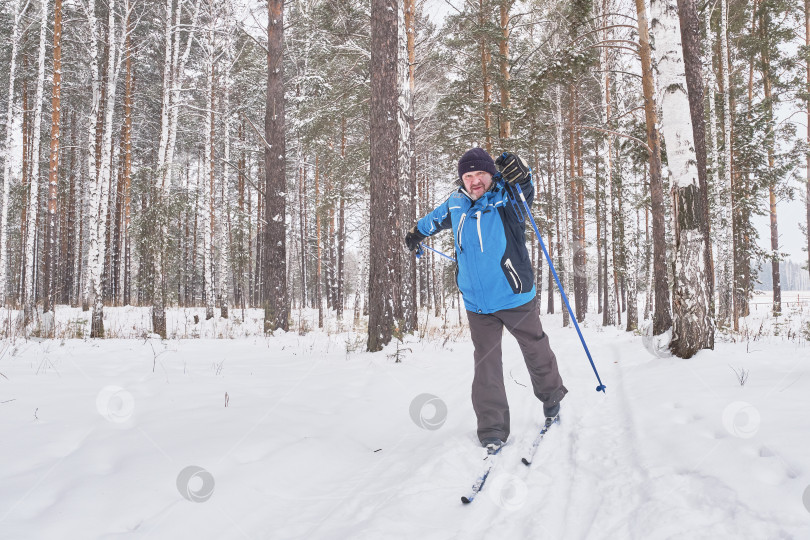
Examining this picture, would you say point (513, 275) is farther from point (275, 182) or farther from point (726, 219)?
point (726, 219)

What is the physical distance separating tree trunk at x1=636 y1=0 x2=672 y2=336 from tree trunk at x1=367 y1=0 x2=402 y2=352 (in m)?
6.18

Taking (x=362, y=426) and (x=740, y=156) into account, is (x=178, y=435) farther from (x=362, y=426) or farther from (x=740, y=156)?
(x=740, y=156)

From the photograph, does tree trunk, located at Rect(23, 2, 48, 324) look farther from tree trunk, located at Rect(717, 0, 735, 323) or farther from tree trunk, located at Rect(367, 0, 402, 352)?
tree trunk, located at Rect(717, 0, 735, 323)

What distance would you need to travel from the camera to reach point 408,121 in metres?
9.55

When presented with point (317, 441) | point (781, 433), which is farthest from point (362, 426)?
point (781, 433)

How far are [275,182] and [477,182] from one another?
23.8 feet

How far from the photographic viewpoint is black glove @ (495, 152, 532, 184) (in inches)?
114

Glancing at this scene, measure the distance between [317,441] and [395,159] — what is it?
14.3 feet

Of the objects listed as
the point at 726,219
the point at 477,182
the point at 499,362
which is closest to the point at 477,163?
the point at 477,182

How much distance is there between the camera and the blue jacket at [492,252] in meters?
2.78

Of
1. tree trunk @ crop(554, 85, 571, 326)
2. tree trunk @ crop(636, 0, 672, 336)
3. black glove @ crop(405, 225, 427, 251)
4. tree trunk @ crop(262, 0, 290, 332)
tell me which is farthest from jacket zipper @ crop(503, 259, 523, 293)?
tree trunk @ crop(554, 85, 571, 326)

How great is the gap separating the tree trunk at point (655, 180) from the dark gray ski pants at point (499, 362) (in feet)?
23.0

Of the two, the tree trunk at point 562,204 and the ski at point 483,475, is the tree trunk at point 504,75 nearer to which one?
the tree trunk at point 562,204

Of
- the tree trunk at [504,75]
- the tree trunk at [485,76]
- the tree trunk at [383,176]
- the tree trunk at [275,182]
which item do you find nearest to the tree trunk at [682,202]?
the tree trunk at [383,176]
